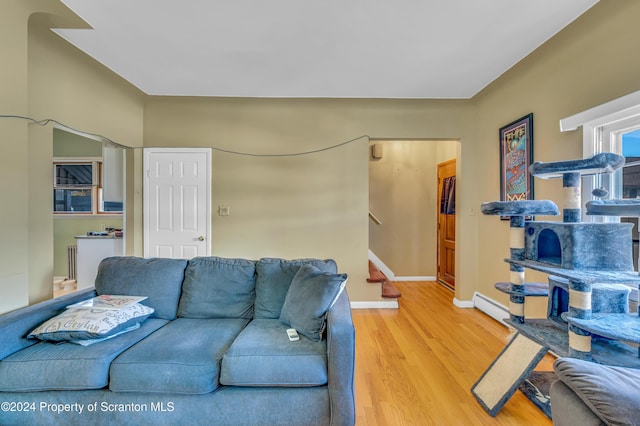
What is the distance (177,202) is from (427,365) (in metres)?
3.32

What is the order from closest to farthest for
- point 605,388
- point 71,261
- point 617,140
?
point 605,388 → point 617,140 → point 71,261

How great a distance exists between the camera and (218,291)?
2.07 m

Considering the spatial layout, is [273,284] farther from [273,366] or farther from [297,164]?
[297,164]

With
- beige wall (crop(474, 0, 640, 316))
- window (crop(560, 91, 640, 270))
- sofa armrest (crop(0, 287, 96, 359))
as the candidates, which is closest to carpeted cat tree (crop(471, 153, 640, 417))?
window (crop(560, 91, 640, 270))

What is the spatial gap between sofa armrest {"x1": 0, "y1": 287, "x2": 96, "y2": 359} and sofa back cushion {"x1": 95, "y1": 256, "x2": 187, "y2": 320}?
0.95ft

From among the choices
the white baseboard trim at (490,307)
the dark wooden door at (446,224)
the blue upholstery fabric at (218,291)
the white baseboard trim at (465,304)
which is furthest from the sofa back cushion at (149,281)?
the dark wooden door at (446,224)

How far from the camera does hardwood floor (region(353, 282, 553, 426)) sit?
1.73 meters

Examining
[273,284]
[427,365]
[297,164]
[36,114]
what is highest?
[36,114]

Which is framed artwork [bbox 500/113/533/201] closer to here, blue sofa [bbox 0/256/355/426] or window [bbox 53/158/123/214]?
blue sofa [bbox 0/256/355/426]

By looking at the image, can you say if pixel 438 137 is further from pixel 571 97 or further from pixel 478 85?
pixel 571 97

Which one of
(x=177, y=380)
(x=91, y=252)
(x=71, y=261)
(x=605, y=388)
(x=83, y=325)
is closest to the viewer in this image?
(x=605, y=388)

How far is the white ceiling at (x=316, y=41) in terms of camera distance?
6.48 feet

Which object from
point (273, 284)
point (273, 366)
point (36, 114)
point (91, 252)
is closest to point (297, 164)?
point (273, 284)

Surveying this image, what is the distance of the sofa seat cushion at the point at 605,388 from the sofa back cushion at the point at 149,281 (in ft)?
7.53
